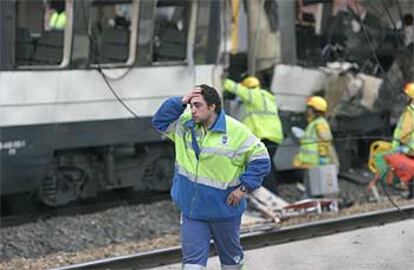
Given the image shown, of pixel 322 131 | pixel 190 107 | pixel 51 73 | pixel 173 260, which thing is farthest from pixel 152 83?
pixel 190 107

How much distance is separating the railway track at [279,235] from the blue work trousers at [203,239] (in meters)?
2.06

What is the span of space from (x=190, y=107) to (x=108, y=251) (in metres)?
3.47

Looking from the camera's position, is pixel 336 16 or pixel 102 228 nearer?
pixel 102 228

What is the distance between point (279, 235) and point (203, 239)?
11.4ft

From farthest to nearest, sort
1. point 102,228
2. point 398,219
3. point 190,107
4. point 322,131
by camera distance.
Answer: point 322,131 < point 102,228 < point 398,219 < point 190,107

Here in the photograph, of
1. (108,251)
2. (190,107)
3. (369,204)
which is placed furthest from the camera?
(369,204)

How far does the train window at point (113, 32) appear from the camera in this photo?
10.1 metres

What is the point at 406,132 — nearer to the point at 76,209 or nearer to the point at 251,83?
the point at 251,83

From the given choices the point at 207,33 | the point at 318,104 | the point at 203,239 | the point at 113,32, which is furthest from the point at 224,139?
the point at 318,104

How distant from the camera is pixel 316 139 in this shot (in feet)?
37.9

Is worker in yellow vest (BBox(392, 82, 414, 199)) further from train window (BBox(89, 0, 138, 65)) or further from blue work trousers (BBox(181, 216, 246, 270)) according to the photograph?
blue work trousers (BBox(181, 216, 246, 270))

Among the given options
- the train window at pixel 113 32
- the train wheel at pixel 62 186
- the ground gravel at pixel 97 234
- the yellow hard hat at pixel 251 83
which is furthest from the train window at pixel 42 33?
the yellow hard hat at pixel 251 83

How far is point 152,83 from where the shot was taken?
34.8ft

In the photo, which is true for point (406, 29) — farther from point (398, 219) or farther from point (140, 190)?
point (140, 190)
